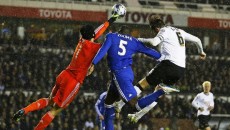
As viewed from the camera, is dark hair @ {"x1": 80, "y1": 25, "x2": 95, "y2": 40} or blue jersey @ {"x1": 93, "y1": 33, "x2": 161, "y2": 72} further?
dark hair @ {"x1": 80, "y1": 25, "x2": 95, "y2": 40}

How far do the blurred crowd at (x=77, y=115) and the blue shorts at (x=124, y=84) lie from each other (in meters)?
9.60

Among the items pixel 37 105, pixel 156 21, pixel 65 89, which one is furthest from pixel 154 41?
pixel 37 105

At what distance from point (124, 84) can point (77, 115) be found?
37.9ft

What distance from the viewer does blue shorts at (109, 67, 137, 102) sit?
12.6m

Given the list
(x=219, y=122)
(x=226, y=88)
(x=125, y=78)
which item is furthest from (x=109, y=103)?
(x=226, y=88)

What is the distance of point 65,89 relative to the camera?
12.7 metres

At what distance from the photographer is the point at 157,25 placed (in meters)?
12.9

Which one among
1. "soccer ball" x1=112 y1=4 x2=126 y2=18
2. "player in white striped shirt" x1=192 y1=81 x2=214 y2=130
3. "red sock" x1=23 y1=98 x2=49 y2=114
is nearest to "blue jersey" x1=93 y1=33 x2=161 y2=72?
"soccer ball" x1=112 y1=4 x2=126 y2=18

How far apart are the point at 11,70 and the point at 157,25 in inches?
587

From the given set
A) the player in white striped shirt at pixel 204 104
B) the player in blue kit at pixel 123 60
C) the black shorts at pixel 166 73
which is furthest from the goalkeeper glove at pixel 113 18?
the player in white striped shirt at pixel 204 104

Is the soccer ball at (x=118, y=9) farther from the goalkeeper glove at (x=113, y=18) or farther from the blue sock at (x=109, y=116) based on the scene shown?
the blue sock at (x=109, y=116)

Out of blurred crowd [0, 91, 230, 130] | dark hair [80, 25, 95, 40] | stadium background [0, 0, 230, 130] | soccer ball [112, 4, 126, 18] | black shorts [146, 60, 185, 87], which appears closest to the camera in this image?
dark hair [80, 25, 95, 40]

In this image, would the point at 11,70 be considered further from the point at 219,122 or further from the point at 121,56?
the point at 121,56

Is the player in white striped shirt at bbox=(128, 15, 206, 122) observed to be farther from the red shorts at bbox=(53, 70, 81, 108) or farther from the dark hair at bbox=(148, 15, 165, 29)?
the red shorts at bbox=(53, 70, 81, 108)
